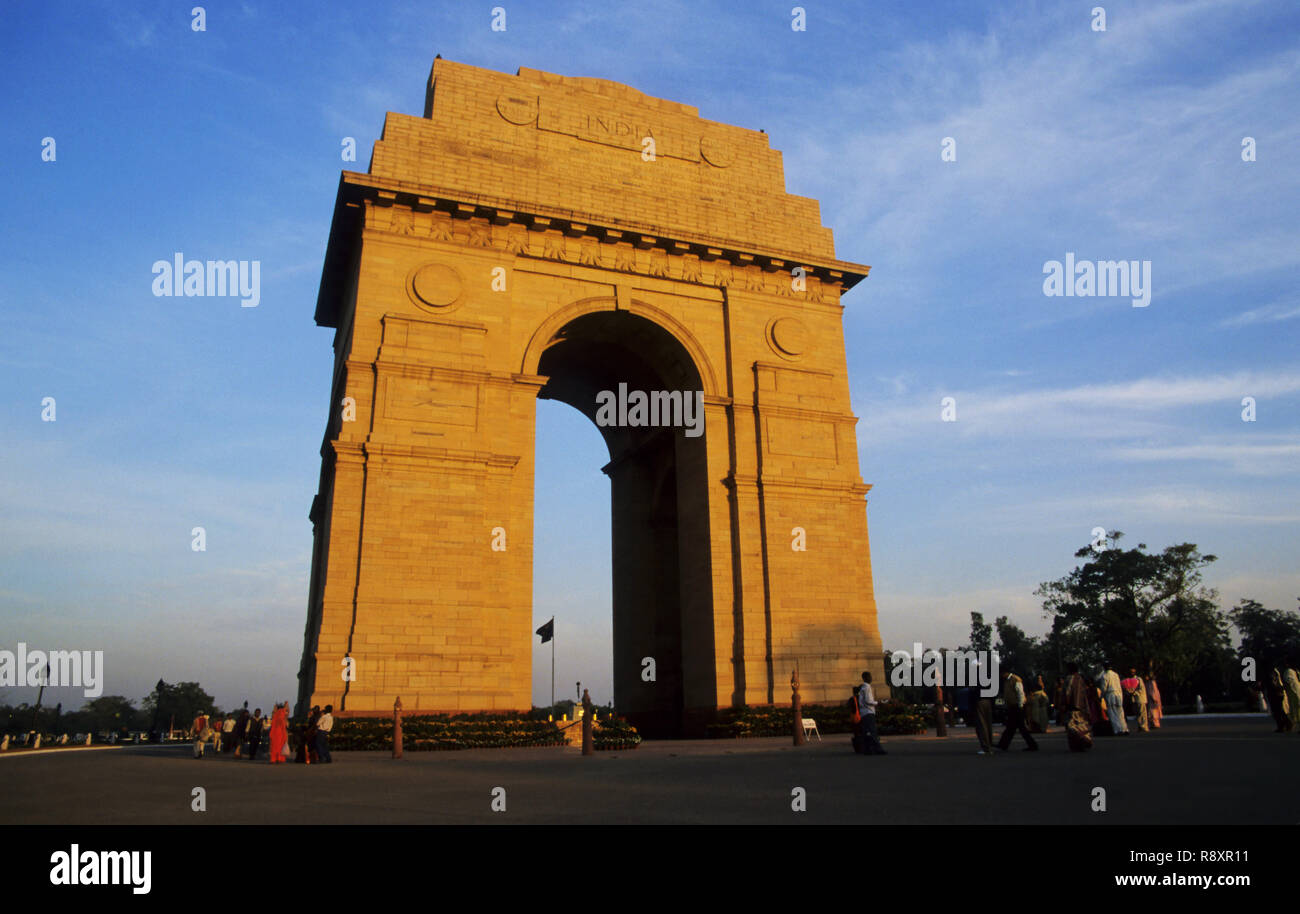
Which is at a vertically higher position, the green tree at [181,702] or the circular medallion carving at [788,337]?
the circular medallion carving at [788,337]

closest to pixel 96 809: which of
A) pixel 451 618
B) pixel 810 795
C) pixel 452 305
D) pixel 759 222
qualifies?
pixel 810 795

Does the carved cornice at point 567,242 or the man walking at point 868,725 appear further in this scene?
the carved cornice at point 567,242

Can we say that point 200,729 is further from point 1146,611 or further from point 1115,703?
point 1146,611

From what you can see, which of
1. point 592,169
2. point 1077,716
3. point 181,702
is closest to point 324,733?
point 1077,716

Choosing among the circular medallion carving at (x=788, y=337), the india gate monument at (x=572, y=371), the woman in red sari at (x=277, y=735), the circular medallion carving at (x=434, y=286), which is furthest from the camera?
the circular medallion carving at (x=788, y=337)

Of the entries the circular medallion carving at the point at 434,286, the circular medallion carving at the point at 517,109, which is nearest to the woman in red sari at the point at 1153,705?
A: the circular medallion carving at the point at 434,286

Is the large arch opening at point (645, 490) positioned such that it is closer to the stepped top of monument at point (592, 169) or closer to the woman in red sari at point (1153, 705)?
the stepped top of monument at point (592, 169)
